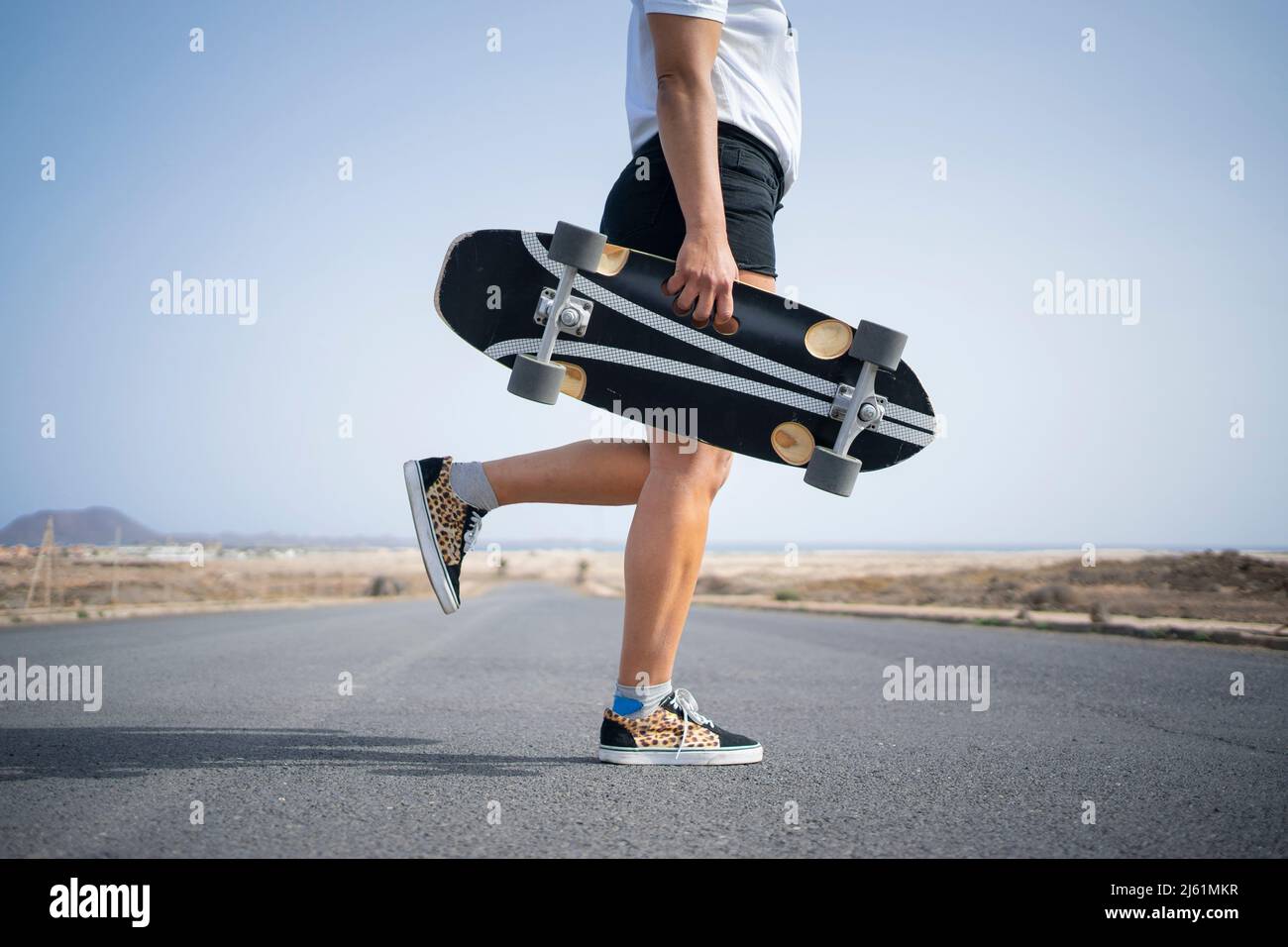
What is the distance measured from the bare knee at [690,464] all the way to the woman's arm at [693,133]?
463 millimetres

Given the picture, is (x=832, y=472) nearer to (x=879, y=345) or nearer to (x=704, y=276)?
(x=879, y=345)

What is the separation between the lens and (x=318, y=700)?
371 centimetres

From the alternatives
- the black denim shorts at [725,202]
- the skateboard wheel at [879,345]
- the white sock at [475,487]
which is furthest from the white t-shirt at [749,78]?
the white sock at [475,487]

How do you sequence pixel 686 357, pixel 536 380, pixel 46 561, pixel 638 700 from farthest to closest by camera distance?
pixel 46 561 < pixel 686 357 < pixel 536 380 < pixel 638 700

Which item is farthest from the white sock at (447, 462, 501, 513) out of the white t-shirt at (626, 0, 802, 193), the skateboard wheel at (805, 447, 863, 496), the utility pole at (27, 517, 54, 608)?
the utility pole at (27, 517, 54, 608)

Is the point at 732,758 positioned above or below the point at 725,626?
above

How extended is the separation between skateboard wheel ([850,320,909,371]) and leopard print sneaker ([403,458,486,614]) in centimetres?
124

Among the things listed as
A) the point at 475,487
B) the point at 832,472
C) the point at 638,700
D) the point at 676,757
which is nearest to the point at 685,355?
the point at 832,472

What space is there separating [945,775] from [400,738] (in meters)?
1.66

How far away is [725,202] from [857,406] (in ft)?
2.30

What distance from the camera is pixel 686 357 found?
2557mm
